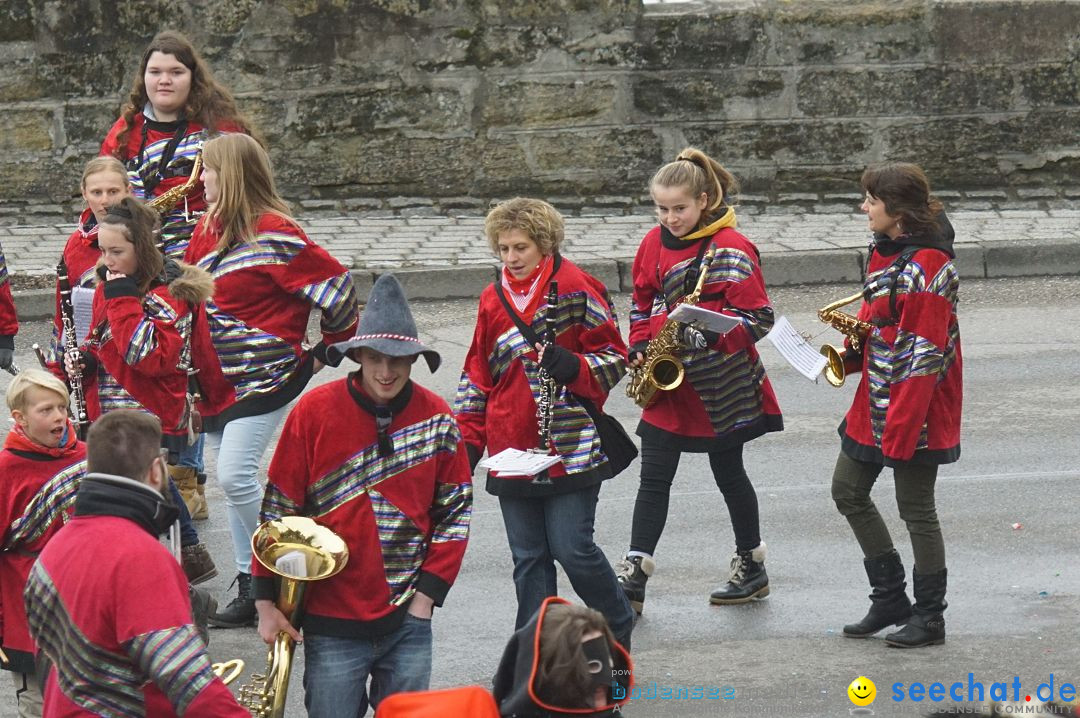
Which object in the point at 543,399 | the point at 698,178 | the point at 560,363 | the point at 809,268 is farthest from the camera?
the point at 809,268

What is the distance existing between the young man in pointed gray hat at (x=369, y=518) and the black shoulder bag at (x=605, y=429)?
0.94 metres

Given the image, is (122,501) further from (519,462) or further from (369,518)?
(519,462)

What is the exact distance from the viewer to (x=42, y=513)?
16.8ft

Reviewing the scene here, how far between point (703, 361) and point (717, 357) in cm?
6

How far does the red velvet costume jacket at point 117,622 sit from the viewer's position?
390 centimetres

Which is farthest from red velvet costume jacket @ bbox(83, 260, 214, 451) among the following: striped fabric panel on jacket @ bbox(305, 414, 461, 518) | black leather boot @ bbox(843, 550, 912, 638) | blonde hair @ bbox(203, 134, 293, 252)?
black leather boot @ bbox(843, 550, 912, 638)

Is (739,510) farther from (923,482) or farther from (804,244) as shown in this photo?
(804,244)

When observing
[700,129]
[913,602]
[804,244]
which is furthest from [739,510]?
[700,129]

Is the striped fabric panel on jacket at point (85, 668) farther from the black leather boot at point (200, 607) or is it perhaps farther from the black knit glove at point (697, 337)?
the black knit glove at point (697, 337)

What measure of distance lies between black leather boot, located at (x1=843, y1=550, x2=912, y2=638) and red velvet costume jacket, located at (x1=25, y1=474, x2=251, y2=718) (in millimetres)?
3109

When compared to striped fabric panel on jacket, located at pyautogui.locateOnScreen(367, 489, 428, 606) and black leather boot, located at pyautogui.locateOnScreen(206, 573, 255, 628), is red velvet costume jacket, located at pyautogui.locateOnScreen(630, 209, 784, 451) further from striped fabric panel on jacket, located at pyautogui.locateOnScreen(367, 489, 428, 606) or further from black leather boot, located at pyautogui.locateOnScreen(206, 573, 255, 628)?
striped fabric panel on jacket, located at pyautogui.locateOnScreen(367, 489, 428, 606)

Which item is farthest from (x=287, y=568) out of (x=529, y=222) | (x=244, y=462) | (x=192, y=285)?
(x=192, y=285)


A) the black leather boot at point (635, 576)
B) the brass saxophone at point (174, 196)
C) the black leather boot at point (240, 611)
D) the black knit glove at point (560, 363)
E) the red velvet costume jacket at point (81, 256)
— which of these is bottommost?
the black leather boot at point (240, 611)

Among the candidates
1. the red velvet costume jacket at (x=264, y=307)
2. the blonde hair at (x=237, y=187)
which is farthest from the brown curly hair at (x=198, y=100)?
the red velvet costume jacket at (x=264, y=307)
